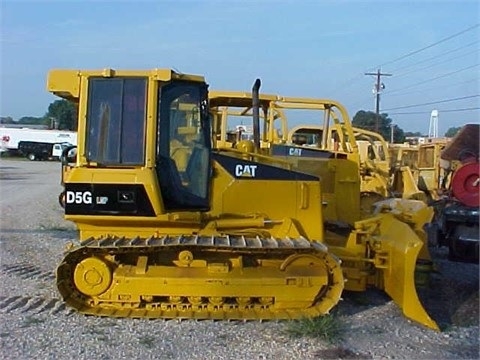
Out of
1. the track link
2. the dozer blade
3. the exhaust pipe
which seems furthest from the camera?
the exhaust pipe

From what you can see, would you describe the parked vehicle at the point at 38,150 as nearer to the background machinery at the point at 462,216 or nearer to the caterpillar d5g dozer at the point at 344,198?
the caterpillar d5g dozer at the point at 344,198

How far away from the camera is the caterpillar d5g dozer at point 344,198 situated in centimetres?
714

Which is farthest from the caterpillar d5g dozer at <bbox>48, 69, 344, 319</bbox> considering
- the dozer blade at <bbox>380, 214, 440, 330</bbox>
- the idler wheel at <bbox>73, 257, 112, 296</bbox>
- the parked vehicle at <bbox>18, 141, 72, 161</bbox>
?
the parked vehicle at <bbox>18, 141, 72, 161</bbox>

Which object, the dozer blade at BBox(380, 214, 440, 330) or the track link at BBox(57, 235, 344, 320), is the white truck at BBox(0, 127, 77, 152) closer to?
the track link at BBox(57, 235, 344, 320)

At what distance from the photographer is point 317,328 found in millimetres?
6391

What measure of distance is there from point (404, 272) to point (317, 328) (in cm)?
113

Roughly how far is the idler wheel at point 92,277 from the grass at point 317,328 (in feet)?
6.33

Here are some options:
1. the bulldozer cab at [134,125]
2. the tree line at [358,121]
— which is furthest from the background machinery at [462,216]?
the tree line at [358,121]

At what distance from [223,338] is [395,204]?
10.5ft

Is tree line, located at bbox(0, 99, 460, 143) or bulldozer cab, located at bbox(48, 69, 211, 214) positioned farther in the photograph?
tree line, located at bbox(0, 99, 460, 143)

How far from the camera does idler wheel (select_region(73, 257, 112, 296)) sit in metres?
7.07

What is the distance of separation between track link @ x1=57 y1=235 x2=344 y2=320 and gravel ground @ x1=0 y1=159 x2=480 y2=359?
234 mm

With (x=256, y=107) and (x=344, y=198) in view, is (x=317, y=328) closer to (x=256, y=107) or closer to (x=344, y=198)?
(x=256, y=107)

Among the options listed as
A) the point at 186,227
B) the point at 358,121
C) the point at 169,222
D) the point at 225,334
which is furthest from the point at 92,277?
the point at 358,121
